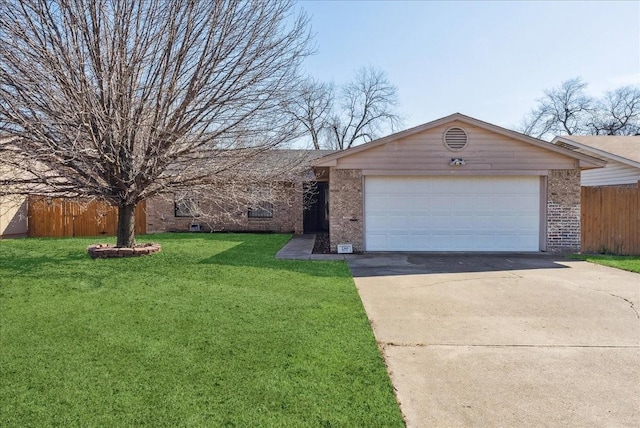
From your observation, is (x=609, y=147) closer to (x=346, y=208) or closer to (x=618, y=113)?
(x=346, y=208)

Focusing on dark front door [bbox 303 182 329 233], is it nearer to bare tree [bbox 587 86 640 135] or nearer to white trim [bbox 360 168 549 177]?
white trim [bbox 360 168 549 177]

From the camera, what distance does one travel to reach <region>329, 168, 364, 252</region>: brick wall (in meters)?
10.9

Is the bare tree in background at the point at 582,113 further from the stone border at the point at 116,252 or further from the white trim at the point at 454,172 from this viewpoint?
the stone border at the point at 116,252

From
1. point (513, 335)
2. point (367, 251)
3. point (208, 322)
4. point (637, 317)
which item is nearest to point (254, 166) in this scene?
point (367, 251)

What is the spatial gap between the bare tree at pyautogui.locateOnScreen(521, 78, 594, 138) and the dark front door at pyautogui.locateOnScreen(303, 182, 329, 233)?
30734 mm

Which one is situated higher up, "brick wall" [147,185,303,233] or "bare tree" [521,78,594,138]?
"bare tree" [521,78,594,138]

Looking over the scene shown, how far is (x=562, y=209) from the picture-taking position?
10.9 meters

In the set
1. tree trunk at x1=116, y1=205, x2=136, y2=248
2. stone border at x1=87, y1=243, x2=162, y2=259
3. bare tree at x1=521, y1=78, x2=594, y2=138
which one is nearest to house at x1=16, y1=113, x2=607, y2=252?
tree trunk at x1=116, y1=205, x2=136, y2=248

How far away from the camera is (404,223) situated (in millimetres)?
11055

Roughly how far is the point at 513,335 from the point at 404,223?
265 inches

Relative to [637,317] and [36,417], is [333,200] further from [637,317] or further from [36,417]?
[36,417]

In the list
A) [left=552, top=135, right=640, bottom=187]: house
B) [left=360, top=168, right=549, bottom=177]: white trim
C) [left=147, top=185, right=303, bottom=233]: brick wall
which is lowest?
[left=147, top=185, right=303, bottom=233]: brick wall

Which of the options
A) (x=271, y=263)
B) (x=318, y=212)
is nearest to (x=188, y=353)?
(x=271, y=263)

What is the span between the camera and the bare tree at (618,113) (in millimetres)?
37125
